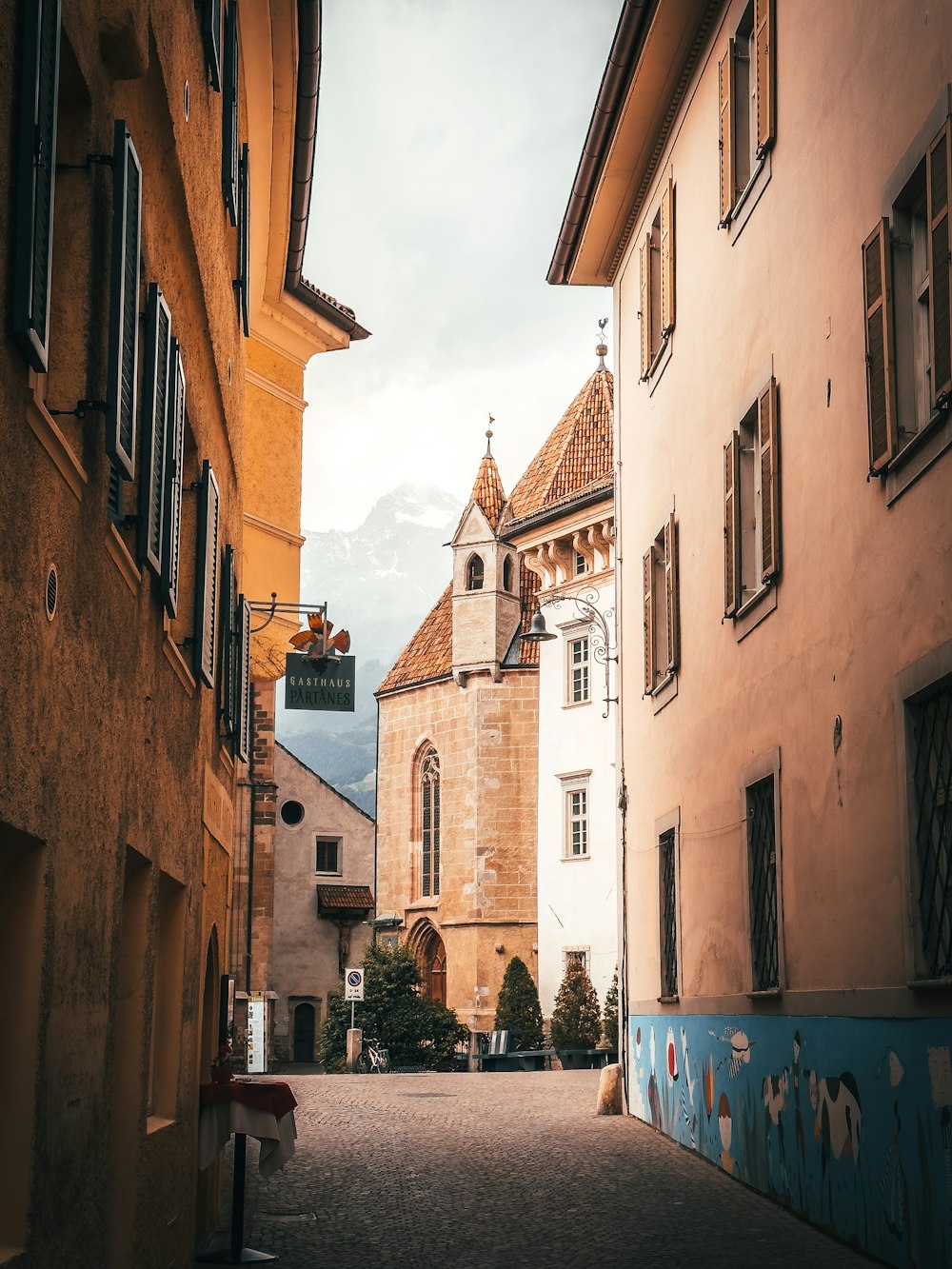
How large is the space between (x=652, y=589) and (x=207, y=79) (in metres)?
9.46

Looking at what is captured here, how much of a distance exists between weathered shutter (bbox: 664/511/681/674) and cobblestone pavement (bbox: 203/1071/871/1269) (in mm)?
4618

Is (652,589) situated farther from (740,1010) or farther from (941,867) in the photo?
(941,867)

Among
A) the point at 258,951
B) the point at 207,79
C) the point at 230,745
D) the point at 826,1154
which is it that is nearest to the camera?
the point at 207,79

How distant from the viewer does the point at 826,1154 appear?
1014 cm

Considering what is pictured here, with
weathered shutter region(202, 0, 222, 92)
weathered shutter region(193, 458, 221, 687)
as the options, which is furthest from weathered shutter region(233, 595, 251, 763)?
weathered shutter region(202, 0, 222, 92)

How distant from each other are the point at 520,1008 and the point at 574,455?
1442 cm

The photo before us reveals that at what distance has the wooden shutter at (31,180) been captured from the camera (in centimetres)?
413

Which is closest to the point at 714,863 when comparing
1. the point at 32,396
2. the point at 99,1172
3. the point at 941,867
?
the point at 941,867

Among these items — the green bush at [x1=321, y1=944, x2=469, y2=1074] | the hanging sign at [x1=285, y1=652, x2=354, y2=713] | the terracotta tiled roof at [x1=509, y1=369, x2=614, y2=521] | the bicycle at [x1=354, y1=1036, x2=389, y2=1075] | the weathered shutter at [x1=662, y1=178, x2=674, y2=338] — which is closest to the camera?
the weathered shutter at [x1=662, y1=178, x2=674, y2=338]

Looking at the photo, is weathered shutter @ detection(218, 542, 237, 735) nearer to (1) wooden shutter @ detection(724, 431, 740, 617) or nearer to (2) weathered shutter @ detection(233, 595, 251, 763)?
(2) weathered shutter @ detection(233, 595, 251, 763)

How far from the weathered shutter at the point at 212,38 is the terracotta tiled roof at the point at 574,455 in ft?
106

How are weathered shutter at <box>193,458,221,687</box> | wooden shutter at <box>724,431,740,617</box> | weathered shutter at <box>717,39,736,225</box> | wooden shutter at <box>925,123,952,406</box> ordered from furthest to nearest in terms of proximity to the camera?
weathered shutter at <box>717,39,736,225</box>, wooden shutter at <box>724,431,740,617</box>, weathered shutter at <box>193,458,221,687</box>, wooden shutter at <box>925,123,952,406</box>

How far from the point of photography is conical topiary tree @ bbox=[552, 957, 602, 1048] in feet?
127

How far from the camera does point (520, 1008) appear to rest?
4097 cm
